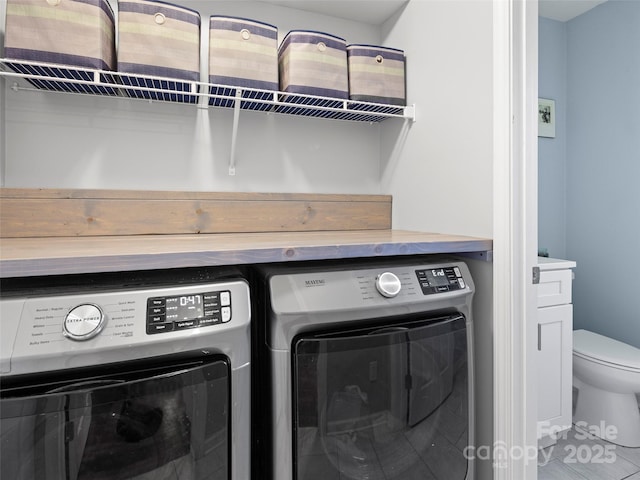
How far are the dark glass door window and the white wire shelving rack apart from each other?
0.96 metres

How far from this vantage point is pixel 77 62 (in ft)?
3.80

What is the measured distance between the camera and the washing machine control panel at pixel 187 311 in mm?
787

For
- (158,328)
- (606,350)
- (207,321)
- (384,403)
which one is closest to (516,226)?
(384,403)

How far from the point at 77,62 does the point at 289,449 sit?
1.33 meters

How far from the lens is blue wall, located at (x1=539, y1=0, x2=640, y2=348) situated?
2.31 metres

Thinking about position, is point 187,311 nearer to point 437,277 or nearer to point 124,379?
point 124,379

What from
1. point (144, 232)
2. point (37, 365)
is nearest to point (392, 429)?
point (37, 365)

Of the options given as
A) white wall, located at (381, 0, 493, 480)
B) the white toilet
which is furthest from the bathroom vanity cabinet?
white wall, located at (381, 0, 493, 480)

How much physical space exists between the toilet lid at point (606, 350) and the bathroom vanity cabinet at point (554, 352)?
19 centimetres

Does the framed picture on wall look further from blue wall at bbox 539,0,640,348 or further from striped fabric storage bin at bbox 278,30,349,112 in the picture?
striped fabric storage bin at bbox 278,30,349,112

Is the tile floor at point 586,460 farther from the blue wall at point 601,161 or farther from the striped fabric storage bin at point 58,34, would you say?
the striped fabric storage bin at point 58,34

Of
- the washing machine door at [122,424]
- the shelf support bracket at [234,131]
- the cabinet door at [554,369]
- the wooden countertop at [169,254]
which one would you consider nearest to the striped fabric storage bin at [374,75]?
the shelf support bracket at [234,131]

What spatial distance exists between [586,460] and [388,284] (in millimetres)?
1657

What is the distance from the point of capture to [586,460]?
1.77m
